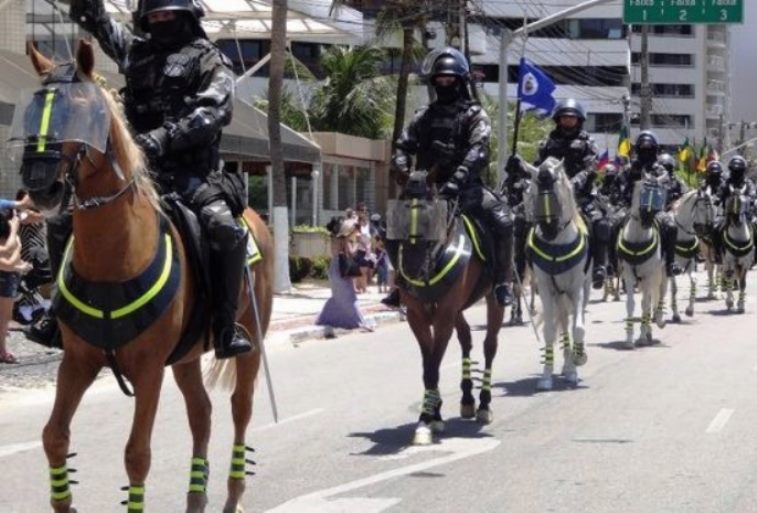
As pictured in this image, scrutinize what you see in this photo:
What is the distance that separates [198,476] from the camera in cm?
756

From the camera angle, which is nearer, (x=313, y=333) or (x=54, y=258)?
(x=54, y=258)

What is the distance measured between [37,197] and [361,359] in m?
12.3

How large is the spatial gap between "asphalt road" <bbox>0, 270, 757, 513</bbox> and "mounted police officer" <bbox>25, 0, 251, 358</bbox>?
1857 millimetres

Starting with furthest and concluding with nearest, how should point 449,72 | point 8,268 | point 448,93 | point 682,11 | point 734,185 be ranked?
point 682,11 → point 734,185 → point 8,268 → point 448,93 → point 449,72

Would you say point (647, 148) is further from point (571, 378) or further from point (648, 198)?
point (571, 378)

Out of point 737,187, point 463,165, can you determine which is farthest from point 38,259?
point 737,187

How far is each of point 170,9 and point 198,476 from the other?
2.65 meters

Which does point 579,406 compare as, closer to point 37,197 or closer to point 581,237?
point 581,237

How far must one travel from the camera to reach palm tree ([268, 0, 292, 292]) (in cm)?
2711

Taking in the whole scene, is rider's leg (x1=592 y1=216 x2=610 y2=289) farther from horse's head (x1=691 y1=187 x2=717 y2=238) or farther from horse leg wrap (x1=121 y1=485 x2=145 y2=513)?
horse leg wrap (x1=121 y1=485 x2=145 y2=513)

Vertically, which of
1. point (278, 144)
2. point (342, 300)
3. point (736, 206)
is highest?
point (278, 144)

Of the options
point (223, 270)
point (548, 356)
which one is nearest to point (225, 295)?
point (223, 270)

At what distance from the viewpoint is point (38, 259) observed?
17812 mm

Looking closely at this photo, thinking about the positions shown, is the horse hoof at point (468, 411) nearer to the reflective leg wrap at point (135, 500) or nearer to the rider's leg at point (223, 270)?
the rider's leg at point (223, 270)
